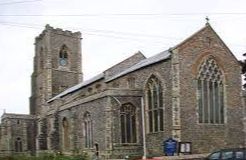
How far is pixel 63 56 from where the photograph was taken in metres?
79.8

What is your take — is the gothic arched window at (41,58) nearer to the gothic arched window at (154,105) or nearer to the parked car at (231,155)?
the gothic arched window at (154,105)

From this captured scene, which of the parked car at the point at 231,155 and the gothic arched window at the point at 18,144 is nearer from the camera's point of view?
the parked car at the point at 231,155

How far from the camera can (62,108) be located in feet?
183

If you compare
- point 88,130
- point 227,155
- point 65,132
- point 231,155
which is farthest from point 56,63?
point 231,155

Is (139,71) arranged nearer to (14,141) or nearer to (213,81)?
(213,81)

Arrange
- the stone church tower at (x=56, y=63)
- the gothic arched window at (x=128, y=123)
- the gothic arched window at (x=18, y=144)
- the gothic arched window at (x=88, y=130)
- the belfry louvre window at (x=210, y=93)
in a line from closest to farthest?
the belfry louvre window at (x=210, y=93) < the gothic arched window at (x=128, y=123) < the gothic arched window at (x=88, y=130) < the gothic arched window at (x=18, y=144) < the stone church tower at (x=56, y=63)

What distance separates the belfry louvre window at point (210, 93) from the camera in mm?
42031

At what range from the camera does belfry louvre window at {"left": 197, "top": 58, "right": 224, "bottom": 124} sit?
42.0m

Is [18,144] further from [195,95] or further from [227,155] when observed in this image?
[227,155]

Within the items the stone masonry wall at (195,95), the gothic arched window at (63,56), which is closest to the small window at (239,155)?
the stone masonry wall at (195,95)

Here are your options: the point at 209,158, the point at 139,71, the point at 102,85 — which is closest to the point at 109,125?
the point at 139,71

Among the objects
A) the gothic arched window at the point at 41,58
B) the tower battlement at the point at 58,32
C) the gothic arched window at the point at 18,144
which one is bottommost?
the gothic arched window at the point at 18,144

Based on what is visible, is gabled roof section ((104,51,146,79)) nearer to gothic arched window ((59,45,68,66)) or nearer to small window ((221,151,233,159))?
gothic arched window ((59,45,68,66))

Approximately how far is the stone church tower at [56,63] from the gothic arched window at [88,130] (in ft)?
91.6
